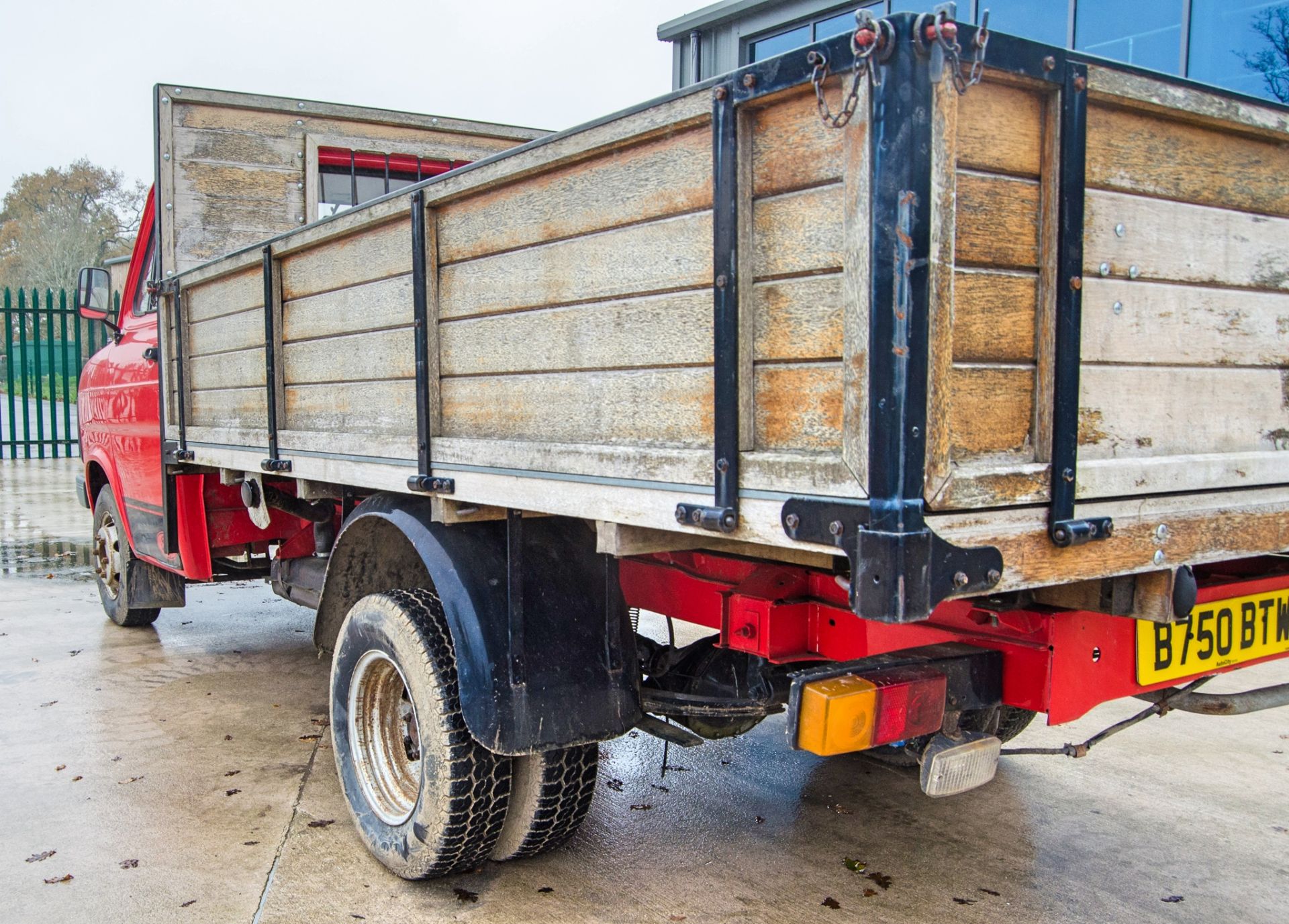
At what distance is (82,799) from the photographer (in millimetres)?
3670

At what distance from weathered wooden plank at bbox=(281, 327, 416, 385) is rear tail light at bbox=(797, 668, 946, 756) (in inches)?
57.0

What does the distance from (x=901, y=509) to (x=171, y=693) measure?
4.40 metres

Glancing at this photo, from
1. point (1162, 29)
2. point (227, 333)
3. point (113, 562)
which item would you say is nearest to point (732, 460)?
point (227, 333)

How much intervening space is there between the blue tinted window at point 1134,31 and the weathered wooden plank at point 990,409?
590cm

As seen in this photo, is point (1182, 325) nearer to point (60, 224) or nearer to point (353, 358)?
point (353, 358)

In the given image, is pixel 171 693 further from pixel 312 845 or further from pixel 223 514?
pixel 312 845

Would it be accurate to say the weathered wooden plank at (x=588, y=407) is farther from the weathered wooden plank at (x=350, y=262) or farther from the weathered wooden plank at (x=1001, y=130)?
the weathered wooden plank at (x=1001, y=130)

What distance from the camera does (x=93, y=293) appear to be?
5.81 metres

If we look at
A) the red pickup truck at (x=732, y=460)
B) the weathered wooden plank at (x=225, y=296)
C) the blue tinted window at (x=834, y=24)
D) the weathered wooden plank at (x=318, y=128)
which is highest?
the blue tinted window at (x=834, y=24)

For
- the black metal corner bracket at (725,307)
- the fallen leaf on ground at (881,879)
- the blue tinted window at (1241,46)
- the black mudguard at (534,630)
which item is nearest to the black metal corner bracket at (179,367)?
the black mudguard at (534,630)

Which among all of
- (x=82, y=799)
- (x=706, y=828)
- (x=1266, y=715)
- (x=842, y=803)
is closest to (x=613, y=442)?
(x=706, y=828)

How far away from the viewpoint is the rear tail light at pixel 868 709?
207 centimetres

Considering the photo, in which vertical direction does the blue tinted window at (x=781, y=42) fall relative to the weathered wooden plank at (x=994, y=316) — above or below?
above

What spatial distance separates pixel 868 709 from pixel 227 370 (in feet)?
10.4
